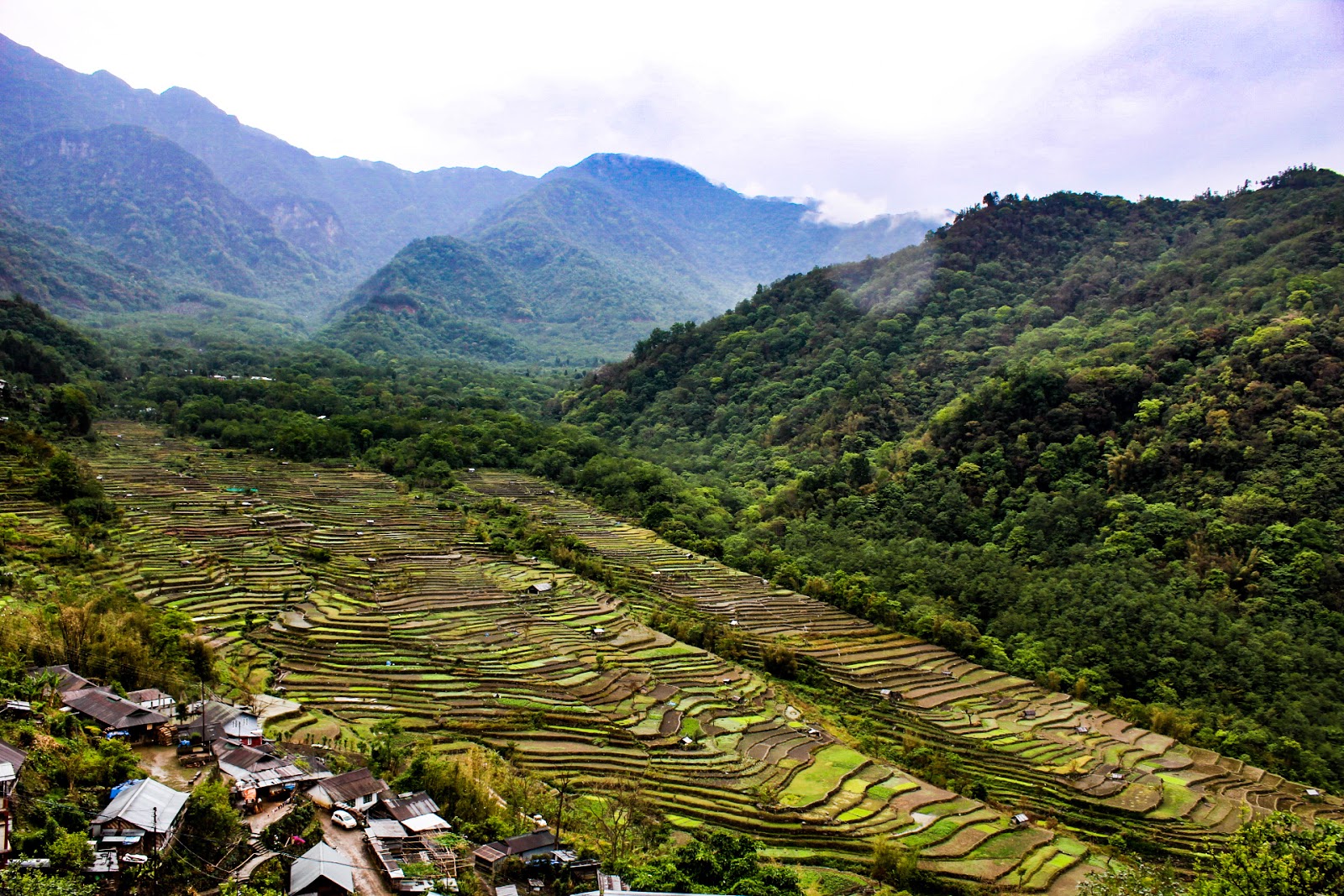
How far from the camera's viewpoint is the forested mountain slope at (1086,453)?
27625 millimetres

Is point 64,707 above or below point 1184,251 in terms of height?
below

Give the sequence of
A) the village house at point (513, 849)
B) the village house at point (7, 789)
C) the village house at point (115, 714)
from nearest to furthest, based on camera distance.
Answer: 1. the village house at point (7, 789)
2. the village house at point (513, 849)
3. the village house at point (115, 714)

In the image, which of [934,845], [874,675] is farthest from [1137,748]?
[934,845]

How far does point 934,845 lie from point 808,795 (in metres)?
2.95

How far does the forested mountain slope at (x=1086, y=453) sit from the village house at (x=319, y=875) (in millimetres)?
23402

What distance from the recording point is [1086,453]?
125 feet

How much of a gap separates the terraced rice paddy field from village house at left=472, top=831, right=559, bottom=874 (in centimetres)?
369

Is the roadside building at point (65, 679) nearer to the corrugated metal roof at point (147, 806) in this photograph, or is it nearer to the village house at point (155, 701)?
the village house at point (155, 701)

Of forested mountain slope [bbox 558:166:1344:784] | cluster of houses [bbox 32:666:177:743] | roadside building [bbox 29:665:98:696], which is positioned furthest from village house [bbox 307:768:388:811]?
forested mountain slope [bbox 558:166:1344:784]

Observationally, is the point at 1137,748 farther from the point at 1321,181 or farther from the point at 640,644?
the point at 1321,181

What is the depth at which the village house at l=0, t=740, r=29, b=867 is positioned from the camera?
11.0 meters

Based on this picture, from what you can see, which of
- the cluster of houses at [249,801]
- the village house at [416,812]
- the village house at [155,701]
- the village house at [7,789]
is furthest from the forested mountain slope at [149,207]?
the village house at [416,812]

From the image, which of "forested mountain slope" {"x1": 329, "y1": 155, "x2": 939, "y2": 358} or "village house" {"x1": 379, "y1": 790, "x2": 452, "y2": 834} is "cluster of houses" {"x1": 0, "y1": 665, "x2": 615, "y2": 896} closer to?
"village house" {"x1": 379, "y1": 790, "x2": 452, "y2": 834}

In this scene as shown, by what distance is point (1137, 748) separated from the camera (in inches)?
930
